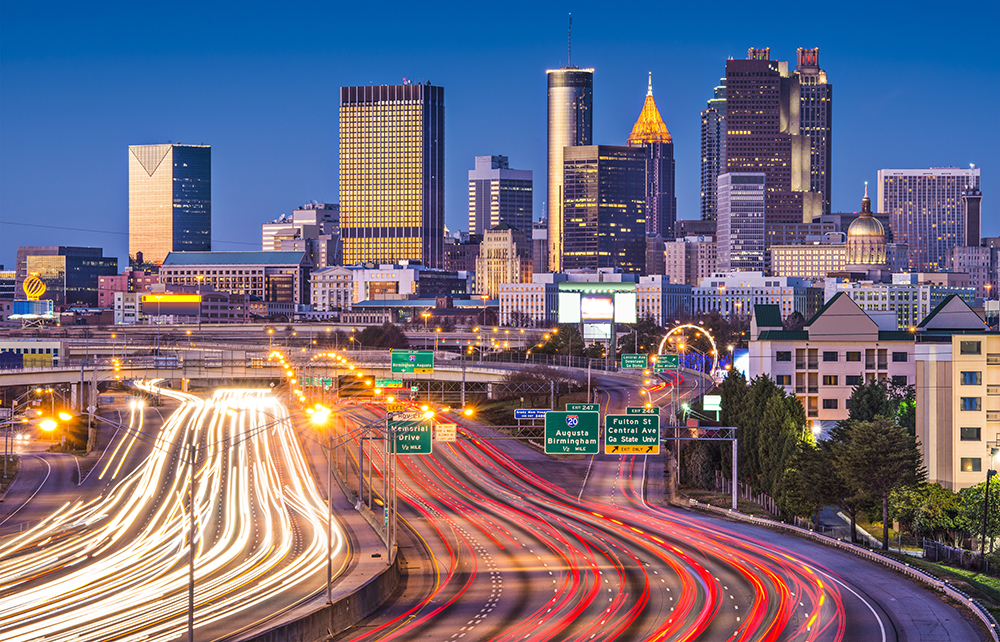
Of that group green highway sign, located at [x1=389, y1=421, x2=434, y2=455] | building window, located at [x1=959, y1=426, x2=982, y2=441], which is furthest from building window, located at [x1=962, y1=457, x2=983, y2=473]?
green highway sign, located at [x1=389, y1=421, x2=434, y2=455]

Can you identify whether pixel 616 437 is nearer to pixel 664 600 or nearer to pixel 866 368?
pixel 664 600

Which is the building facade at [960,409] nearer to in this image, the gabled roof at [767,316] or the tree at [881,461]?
the tree at [881,461]

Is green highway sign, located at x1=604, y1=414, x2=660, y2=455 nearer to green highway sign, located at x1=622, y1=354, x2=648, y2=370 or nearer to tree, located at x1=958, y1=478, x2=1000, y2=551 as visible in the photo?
tree, located at x1=958, y1=478, x2=1000, y2=551

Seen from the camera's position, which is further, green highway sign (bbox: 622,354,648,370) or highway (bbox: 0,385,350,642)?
green highway sign (bbox: 622,354,648,370)

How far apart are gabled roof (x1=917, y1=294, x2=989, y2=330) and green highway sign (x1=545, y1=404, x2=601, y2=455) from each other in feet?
155

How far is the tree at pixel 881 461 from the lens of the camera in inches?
2744

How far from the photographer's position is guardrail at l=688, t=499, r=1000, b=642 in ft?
162

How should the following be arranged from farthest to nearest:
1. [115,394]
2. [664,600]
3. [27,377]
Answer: [115,394] < [27,377] < [664,600]

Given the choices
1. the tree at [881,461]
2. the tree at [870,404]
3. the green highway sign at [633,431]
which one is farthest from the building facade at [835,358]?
the tree at [881,461]

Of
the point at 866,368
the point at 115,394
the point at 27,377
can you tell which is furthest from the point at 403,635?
the point at 115,394

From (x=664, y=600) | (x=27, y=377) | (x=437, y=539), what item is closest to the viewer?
(x=664, y=600)

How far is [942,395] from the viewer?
3255 inches

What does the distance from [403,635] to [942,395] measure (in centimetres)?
4690

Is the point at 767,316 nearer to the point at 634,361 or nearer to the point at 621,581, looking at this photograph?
the point at 634,361
